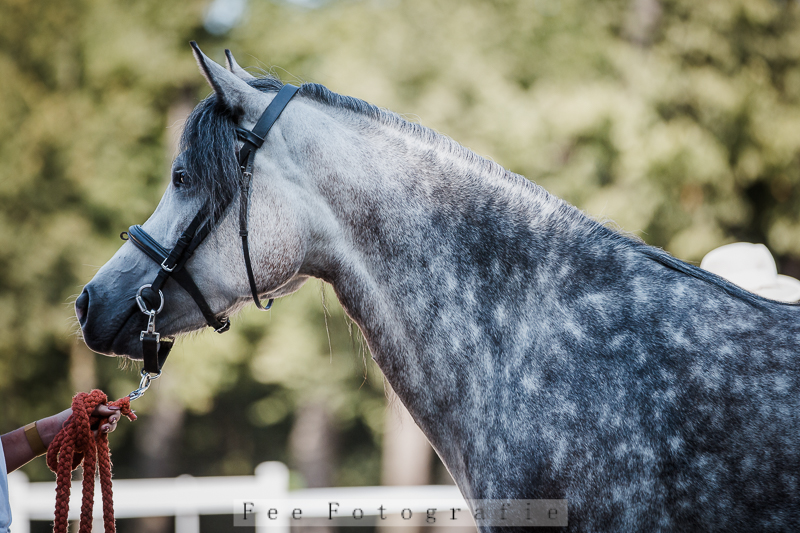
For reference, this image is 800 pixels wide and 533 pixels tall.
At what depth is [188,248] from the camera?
6.41ft

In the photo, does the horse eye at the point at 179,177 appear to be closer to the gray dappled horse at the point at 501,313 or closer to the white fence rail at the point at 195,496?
the gray dappled horse at the point at 501,313

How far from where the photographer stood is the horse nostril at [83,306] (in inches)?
78.3

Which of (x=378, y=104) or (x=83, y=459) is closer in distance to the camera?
(x=83, y=459)

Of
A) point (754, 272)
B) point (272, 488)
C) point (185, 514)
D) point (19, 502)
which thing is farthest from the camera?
point (185, 514)

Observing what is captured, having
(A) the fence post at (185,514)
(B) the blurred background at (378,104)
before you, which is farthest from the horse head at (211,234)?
(B) the blurred background at (378,104)

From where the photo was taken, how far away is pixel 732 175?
8602 mm

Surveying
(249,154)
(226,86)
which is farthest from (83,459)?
(226,86)

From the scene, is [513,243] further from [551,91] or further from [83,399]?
[551,91]

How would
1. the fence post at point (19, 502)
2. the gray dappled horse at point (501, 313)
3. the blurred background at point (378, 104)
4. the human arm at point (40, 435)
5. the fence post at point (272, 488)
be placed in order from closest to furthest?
Result: the gray dappled horse at point (501, 313), the human arm at point (40, 435), the fence post at point (19, 502), the fence post at point (272, 488), the blurred background at point (378, 104)

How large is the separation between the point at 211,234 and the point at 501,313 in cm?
103

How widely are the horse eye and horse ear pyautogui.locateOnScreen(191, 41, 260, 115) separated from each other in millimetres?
279

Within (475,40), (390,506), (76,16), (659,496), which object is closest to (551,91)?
(475,40)

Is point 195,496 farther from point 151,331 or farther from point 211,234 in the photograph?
point 211,234

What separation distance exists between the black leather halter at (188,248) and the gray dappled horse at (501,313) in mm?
34
